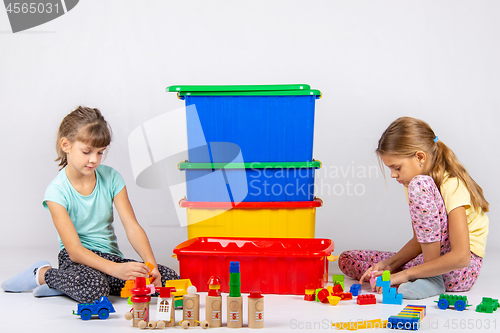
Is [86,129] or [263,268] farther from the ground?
[86,129]

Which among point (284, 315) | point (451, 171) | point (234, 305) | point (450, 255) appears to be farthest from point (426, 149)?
point (234, 305)

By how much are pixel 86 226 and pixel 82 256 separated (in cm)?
19

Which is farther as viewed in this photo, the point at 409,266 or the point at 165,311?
the point at 409,266

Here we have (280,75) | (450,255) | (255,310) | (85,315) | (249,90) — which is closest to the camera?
(255,310)

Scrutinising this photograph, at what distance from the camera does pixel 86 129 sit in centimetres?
193

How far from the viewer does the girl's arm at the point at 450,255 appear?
5.88 ft

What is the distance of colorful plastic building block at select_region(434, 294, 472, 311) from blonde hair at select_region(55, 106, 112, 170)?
122cm

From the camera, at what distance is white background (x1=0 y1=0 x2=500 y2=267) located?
2.99m

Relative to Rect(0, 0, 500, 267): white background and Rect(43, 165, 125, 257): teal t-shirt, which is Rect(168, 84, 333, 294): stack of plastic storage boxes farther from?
Rect(0, 0, 500, 267): white background

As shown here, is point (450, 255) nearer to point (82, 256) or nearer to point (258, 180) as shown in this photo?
point (258, 180)

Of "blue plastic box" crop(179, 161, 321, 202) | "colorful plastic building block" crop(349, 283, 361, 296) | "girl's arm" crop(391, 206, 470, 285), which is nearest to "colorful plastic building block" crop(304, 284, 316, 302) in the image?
"colorful plastic building block" crop(349, 283, 361, 296)

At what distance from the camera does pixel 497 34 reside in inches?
120

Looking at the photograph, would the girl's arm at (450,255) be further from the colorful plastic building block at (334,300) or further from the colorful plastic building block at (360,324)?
the colorful plastic building block at (360,324)

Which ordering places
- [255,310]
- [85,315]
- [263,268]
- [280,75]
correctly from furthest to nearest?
[280,75] < [263,268] < [85,315] < [255,310]
